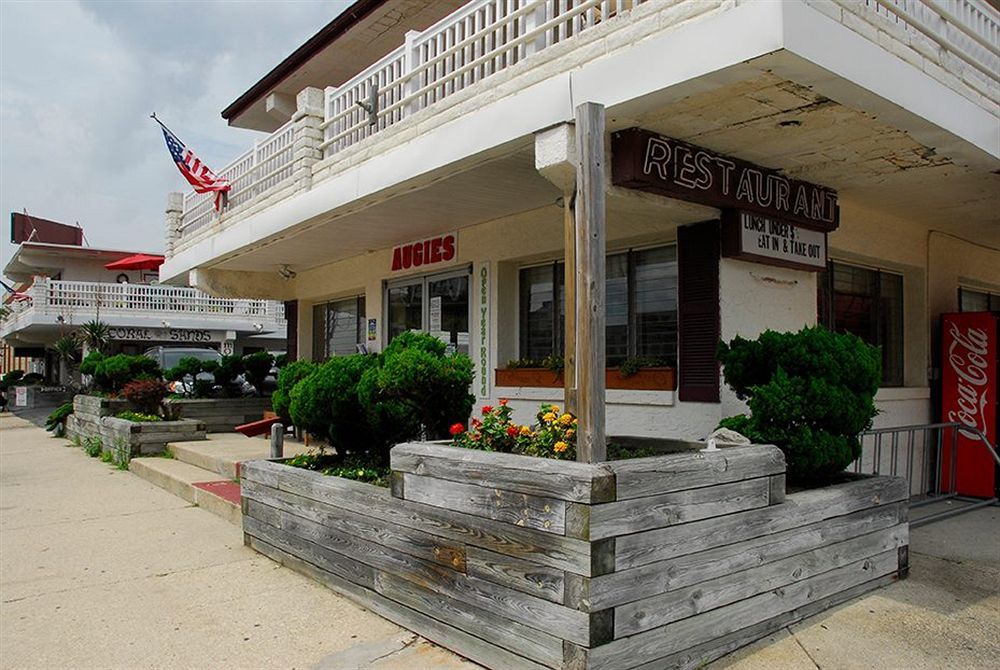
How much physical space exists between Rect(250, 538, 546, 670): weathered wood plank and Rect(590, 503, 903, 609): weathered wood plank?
22.4 inches

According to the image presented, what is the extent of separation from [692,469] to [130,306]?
2994 centimetres

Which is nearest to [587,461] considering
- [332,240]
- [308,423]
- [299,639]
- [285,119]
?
[299,639]

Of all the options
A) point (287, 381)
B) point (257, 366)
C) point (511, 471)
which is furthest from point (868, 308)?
point (257, 366)

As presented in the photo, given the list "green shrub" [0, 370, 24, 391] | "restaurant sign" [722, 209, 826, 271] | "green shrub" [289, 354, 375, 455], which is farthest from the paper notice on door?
"green shrub" [0, 370, 24, 391]

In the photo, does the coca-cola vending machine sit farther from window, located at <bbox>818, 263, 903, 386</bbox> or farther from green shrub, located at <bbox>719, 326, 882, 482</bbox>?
green shrub, located at <bbox>719, 326, 882, 482</bbox>

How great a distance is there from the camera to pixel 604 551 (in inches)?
139

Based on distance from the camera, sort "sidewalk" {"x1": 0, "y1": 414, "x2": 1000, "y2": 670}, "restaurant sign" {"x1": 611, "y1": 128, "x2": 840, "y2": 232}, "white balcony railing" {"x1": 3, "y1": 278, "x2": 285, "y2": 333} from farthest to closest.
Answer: "white balcony railing" {"x1": 3, "y1": 278, "x2": 285, "y2": 333}
"restaurant sign" {"x1": 611, "y1": 128, "x2": 840, "y2": 232}
"sidewalk" {"x1": 0, "y1": 414, "x2": 1000, "y2": 670}

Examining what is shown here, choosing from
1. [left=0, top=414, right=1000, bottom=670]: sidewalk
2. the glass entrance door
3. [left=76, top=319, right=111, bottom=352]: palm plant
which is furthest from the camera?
[left=76, top=319, right=111, bottom=352]: palm plant

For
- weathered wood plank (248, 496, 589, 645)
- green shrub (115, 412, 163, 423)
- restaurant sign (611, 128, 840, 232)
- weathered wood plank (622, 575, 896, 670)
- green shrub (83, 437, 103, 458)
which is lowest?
green shrub (83, 437, 103, 458)

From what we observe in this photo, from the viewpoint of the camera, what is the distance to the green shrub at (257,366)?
48.2 feet

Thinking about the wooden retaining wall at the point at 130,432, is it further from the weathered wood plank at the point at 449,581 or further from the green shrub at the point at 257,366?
the weathered wood plank at the point at 449,581

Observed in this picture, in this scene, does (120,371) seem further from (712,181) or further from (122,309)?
(122,309)

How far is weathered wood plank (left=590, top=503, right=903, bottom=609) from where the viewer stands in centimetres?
357

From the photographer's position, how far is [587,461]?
3910mm
